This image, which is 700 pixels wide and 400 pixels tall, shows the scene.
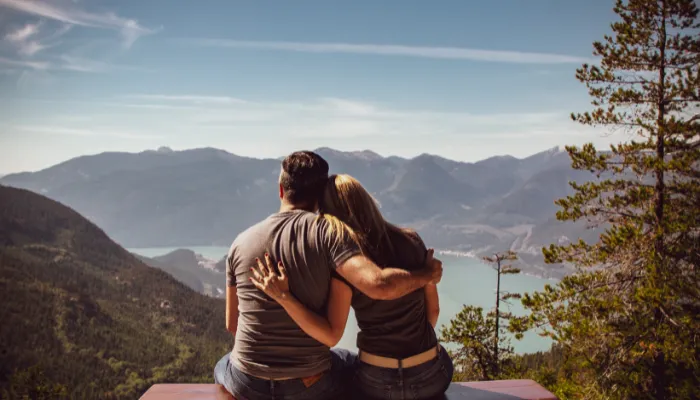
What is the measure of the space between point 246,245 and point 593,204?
1137cm

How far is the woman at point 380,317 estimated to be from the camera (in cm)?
277

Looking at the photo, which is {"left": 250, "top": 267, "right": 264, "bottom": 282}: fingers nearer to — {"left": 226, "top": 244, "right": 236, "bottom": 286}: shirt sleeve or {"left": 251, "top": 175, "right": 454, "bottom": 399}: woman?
{"left": 251, "top": 175, "right": 454, "bottom": 399}: woman

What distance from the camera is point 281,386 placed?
111 inches

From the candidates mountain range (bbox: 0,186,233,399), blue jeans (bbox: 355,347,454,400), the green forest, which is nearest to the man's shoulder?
blue jeans (bbox: 355,347,454,400)

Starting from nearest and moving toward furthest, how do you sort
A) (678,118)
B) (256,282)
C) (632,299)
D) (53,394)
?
(256,282) → (632,299) → (678,118) → (53,394)

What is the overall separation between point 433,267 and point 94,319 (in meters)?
126

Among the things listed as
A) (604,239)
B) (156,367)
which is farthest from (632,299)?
(156,367)

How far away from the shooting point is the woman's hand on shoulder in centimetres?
267

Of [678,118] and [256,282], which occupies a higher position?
[678,118]

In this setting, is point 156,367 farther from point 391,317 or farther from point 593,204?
point 391,317

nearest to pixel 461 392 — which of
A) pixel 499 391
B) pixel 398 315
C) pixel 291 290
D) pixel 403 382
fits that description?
pixel 499 391

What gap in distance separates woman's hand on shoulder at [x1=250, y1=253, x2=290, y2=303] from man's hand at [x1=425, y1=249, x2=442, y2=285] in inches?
29.9

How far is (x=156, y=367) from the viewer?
9931 cm

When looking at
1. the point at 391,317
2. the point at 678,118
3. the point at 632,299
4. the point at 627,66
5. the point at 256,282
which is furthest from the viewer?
the point at 627,66
